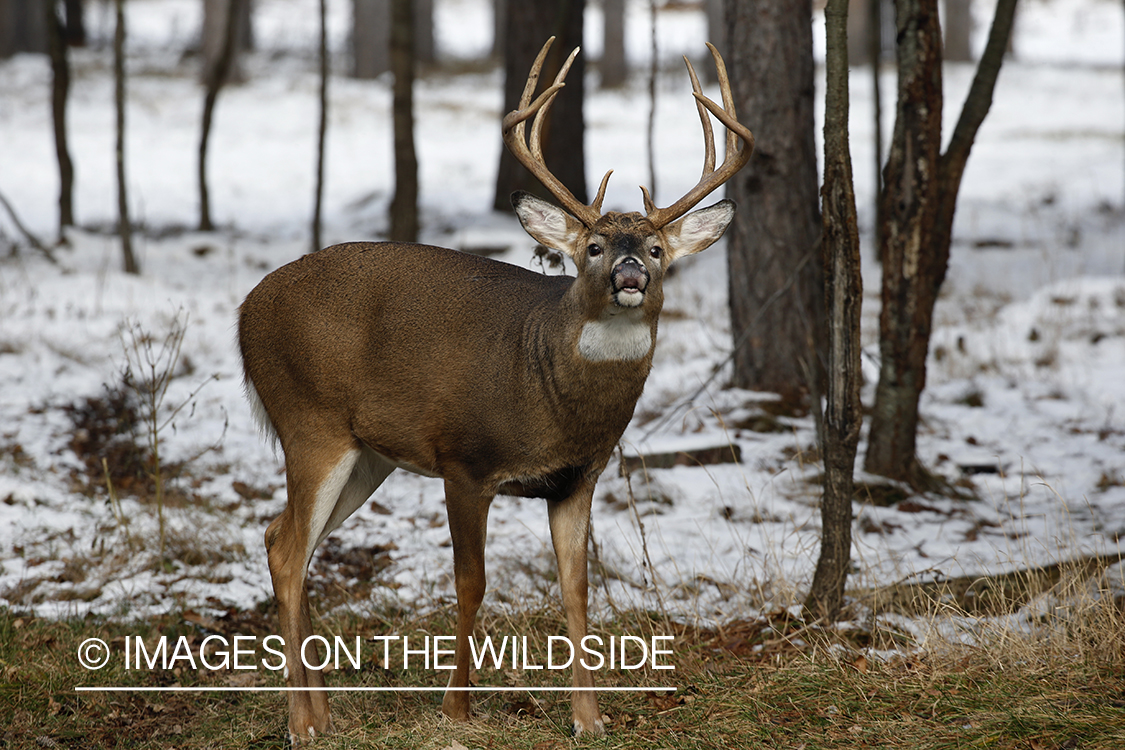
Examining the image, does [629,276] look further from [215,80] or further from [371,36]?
[371,36]

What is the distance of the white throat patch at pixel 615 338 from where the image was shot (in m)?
3.66

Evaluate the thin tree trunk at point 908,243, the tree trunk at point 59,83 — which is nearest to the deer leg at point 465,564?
the thin tree trunk at point 908,243

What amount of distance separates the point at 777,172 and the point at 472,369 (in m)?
3.66

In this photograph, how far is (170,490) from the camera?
6.45 m

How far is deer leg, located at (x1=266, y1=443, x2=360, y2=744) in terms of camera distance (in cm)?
415

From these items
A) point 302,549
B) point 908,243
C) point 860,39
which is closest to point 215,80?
point 908,243

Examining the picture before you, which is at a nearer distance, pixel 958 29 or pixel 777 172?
pixel 777 172

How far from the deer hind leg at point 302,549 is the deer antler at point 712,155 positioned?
1.52m

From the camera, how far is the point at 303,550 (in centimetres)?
418

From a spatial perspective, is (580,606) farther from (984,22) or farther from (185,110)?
(984,22)

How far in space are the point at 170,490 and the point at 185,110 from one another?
18230 millimetres

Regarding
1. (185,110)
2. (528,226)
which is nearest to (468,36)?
(185,110)

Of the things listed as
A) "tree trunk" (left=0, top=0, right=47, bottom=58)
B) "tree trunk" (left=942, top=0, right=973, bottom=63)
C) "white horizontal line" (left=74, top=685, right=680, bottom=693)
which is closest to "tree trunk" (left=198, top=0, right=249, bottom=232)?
"white horizontal line" (left=74, top=685, right=680, bottom=693)

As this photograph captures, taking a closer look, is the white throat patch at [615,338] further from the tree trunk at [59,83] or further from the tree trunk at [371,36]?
the tree trunk at [371,36]
